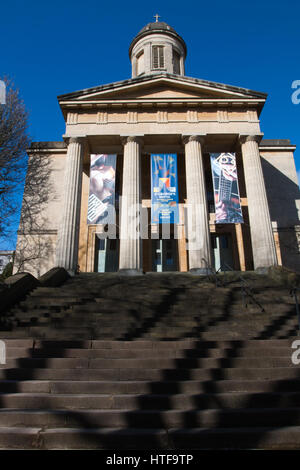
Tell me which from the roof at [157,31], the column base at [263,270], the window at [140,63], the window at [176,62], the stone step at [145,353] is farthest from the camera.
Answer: the roof at [157,31]

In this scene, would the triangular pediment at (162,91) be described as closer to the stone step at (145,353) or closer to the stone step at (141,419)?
the stone step at (145,353)

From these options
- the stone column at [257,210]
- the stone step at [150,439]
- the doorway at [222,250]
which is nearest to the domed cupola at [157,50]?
the stone column at [257,210]

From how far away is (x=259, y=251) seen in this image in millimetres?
14938

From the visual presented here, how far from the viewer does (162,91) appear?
708 inches

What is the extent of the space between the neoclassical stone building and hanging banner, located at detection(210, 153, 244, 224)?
0.74 ft

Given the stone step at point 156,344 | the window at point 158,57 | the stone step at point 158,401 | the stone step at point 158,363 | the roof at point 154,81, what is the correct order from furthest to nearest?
the window at point 158,57
the roof at point 154,81
the stone step at point 156,344
the stone step at point 158,363
the stone step at point 158,401

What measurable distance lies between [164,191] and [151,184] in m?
0.87

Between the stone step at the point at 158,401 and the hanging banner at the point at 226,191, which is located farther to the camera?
the hanging banner at the point at 226,191

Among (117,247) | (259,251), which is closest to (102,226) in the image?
(117,247)

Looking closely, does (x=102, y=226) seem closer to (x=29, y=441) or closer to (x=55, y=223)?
(x=55, y=223)

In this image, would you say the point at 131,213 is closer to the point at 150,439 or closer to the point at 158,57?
the point at 150,439

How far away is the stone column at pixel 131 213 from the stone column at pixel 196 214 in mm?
2559

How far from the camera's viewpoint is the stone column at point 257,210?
14735mm

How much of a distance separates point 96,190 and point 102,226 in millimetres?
3633
